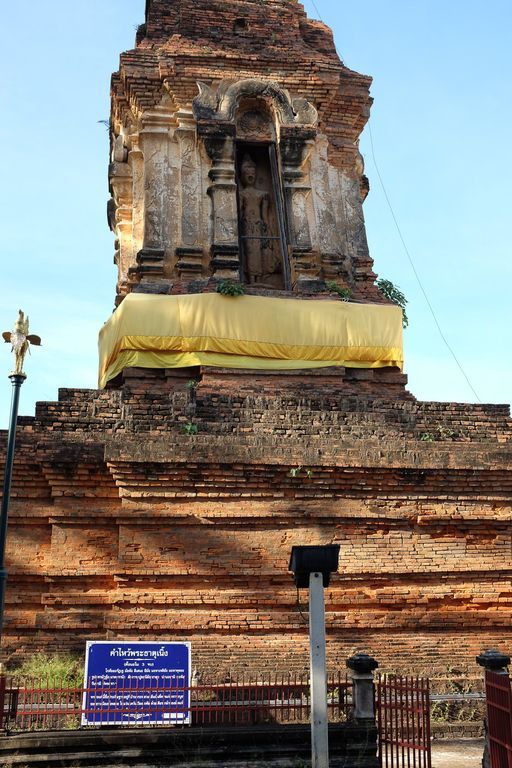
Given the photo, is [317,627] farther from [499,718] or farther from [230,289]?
[230,289]

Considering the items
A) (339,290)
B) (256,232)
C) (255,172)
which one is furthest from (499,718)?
(255,172)

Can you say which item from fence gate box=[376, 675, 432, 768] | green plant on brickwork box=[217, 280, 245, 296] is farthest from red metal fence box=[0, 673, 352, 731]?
green plant on brickwork box=[217, 280, 245, 296]

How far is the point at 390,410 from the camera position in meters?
11.9

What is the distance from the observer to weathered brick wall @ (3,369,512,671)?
10195 mm

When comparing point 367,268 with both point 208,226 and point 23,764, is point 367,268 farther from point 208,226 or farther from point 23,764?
point 23,764

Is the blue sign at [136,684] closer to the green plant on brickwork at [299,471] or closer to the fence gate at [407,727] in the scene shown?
the fence gate at [407,727]

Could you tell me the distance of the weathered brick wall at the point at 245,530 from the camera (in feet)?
33.4

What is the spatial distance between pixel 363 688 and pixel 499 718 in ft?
4.98

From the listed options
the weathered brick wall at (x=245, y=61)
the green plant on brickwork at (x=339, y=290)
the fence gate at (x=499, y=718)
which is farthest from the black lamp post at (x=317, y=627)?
the weathered brick wall at (x=245, y=61)

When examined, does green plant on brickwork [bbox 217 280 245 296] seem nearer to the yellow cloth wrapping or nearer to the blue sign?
the yellow cloth wrapping

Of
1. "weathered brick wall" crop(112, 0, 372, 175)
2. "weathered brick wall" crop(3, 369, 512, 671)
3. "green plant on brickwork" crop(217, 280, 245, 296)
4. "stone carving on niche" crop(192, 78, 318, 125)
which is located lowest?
"weathered brick wall" crop(3, 369, 512, 671)

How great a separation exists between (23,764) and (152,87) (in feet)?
35.4

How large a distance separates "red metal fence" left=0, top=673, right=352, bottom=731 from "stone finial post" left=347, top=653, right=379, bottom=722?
12cm

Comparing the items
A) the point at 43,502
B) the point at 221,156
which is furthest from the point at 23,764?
the point at 221,156
